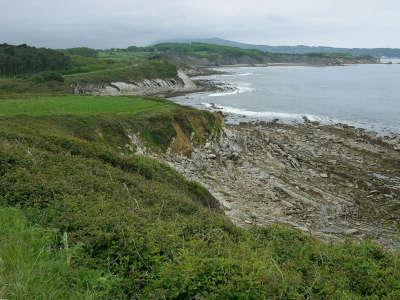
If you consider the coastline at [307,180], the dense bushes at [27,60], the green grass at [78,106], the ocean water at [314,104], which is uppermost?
the dense bushes at [27,60]

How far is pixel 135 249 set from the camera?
7988mm

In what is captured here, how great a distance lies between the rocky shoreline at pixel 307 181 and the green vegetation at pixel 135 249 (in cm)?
836

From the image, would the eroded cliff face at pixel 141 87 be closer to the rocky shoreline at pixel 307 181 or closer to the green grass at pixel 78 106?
the green grass at pixel 78 106

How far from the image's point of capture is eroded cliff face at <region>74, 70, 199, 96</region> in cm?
8094

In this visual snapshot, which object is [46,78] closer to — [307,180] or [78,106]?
[78,106]

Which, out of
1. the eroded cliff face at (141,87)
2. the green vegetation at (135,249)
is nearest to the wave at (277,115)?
the eroded cliff face at (141,87)

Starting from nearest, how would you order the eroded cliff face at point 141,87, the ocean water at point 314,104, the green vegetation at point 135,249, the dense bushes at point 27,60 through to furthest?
the green vegetation at point 135,249 < the ocean water at point 314,104 < the eroded cliff face at point 141,87 < the dense bushes at point 27,60

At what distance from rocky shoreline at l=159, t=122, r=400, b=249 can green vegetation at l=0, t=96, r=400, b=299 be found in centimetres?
836

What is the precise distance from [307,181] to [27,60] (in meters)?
76.5

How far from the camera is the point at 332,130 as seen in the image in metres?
49.4

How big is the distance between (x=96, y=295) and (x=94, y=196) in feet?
14.9

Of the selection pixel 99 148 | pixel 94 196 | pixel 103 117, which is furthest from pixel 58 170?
pixel 103 117

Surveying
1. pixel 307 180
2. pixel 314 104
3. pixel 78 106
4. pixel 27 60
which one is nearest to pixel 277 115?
pixel 314 104

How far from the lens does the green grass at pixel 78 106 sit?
2892cm
